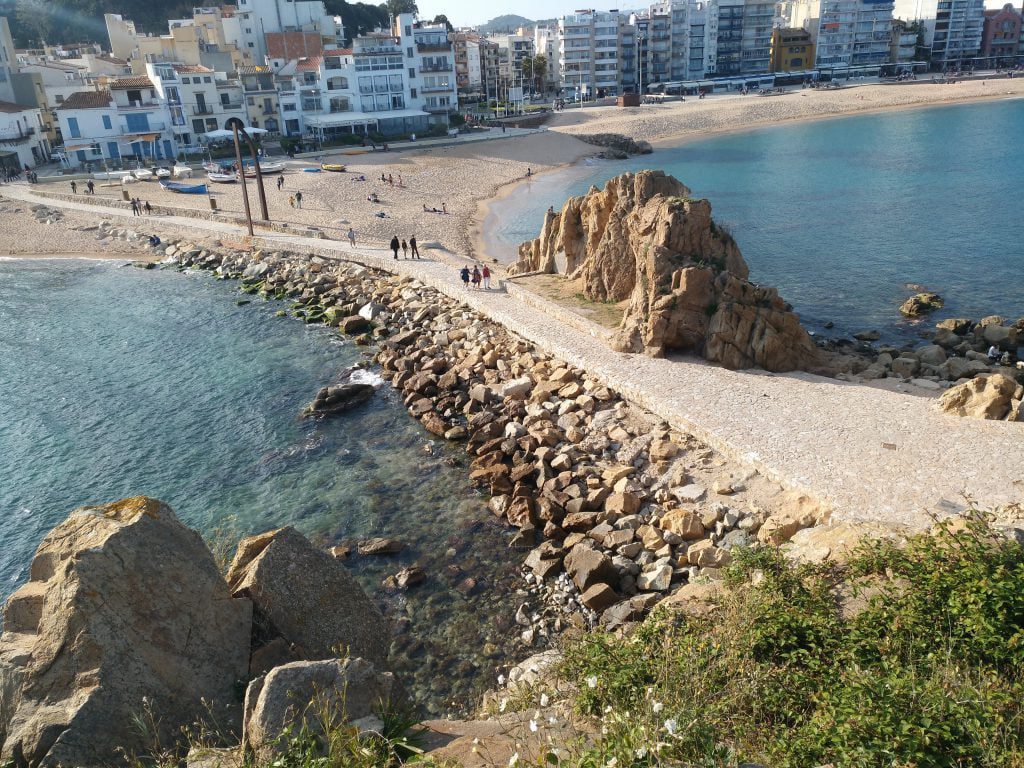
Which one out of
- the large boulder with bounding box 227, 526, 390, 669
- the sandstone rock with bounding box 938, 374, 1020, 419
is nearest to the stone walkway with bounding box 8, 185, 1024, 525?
the sandstone rock with bounding box 938, 374, 1020, 419

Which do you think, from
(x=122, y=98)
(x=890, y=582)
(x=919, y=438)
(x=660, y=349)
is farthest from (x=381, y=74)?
(x=890, y=582)

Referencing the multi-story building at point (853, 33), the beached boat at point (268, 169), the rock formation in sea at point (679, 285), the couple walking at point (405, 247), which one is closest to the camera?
the rock formation in sea at point (679, 285)

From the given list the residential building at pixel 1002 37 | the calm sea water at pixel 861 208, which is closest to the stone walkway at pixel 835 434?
the calm sea water at pixel 861 208

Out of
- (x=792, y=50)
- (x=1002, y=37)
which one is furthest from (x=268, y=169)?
(x=1002, y=37)

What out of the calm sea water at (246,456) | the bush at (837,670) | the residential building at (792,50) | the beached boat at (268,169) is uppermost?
the residential building at (792,50)

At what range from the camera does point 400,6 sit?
5684 inches

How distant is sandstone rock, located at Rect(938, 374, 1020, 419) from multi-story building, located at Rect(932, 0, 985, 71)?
155m

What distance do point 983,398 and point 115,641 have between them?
19.2 metres

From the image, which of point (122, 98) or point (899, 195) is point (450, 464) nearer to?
point (899, 195)

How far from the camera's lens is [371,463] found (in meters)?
21.2

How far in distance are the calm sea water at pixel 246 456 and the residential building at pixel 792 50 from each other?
140 metres

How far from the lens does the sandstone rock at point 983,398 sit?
58.3ft

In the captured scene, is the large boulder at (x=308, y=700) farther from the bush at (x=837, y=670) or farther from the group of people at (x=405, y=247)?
the group of people at (x=405, y=247)

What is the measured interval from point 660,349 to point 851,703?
1573cm
